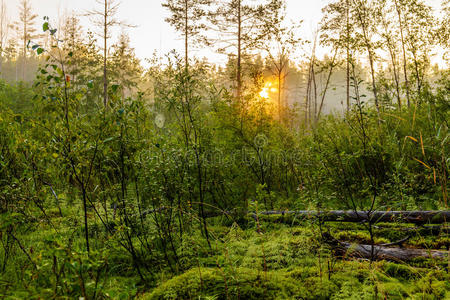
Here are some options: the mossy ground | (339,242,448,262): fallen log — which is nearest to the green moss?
the mossy ground

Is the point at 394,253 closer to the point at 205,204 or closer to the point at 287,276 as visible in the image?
the point at 287,276

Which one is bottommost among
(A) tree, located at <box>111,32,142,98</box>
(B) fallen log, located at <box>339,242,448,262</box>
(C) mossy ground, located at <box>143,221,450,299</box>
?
(B) fallen log, located at <box>339,242,448,262</box>

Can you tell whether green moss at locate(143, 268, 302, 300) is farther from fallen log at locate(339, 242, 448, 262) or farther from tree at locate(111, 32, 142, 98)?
tree at locate(111, 32, 142, 98)

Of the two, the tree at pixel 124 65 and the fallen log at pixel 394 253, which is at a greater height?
the tree at pixel 124 65

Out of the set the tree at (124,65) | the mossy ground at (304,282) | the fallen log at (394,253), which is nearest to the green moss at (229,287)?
the mossy ground at (304,282)

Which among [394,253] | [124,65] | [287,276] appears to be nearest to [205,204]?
[287,276]

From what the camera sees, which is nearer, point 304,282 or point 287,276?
point 304,282

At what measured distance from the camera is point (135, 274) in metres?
2.83

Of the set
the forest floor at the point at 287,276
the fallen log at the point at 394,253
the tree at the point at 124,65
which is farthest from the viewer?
the tree at the point at 124,65

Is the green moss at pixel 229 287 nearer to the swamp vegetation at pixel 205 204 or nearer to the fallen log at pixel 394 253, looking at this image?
the swamp vegetation at pixel 205 204

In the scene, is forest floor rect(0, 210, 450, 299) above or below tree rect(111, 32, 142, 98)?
below

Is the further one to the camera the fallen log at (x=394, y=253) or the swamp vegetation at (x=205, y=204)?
the fallen log at (x=394, y=253)

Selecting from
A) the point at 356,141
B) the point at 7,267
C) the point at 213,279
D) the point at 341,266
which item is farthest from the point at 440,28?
the point at 7,267

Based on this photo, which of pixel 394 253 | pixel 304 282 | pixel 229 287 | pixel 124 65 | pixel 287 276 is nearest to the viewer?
pixel 229 287
